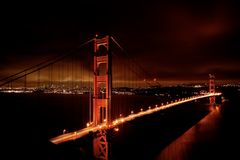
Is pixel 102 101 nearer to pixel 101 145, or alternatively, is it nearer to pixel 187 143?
pixel 101 145

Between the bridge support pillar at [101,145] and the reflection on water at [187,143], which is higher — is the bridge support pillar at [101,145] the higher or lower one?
the higher one

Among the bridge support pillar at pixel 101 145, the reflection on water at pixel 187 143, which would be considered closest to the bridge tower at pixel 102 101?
the bridge support pillar at pixel 101 145

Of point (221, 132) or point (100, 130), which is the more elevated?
point (100, 130)

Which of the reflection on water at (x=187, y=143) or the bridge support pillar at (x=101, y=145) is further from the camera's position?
the reflection on water at (x=187, y=143)

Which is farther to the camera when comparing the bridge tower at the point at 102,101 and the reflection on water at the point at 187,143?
the reflection on water at the point at 187,143

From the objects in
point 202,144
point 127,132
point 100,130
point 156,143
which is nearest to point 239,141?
point 202,144

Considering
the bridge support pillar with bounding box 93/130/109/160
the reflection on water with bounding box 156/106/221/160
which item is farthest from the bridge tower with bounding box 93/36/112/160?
the reflection on water with bounding box 156/106/221/160

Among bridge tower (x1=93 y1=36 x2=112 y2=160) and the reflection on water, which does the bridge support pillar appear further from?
the reflection on water

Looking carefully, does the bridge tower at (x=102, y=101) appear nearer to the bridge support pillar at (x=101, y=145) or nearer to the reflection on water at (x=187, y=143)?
the bridge support pillar at (x=101, y=145)

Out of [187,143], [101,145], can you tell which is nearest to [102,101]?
[101,145]

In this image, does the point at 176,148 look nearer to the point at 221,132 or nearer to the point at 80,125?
the point at 221,132

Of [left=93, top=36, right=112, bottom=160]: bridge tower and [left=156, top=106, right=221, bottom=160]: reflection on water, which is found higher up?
[left=93, top=36, right=112, bottom=160]: bridge tower
